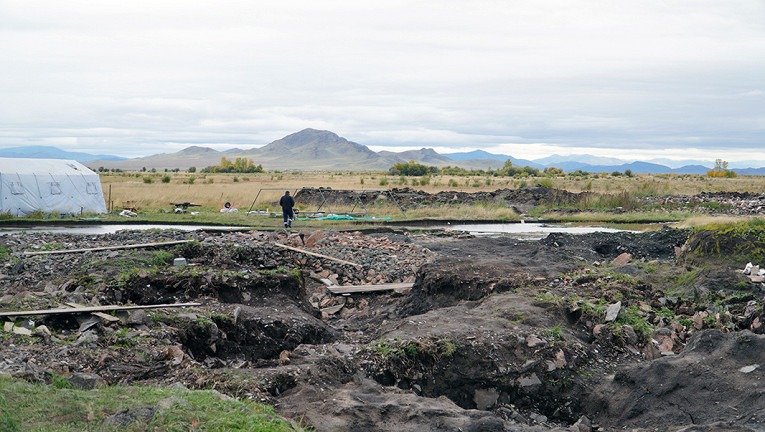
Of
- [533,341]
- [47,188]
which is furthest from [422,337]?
[47,188]

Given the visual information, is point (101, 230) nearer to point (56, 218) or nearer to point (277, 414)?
point (56, 218)

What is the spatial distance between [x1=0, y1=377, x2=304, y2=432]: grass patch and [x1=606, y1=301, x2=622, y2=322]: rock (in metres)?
5.92

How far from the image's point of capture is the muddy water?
25719mm

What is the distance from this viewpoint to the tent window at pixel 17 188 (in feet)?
96.4

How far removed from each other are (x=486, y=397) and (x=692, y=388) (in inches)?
90.5

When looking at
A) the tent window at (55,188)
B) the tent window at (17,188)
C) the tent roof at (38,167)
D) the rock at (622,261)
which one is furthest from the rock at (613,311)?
the tent roof at (38,167)

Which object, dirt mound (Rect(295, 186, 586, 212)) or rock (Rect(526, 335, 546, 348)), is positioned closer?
rock (Rect(526, 335, 546, 348))

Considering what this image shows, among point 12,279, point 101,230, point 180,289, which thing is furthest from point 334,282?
point 101,230

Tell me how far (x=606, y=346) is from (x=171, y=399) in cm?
609

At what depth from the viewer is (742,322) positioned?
1077 cm

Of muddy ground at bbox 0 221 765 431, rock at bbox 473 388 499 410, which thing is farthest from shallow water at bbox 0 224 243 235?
rock at bbox 473 388 499 410

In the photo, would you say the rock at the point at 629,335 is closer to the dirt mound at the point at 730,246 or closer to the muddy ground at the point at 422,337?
the muddy ground at the point at 422,337

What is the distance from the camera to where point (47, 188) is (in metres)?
30.6

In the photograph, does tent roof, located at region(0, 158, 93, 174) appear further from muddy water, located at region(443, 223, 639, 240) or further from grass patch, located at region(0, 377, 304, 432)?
grass patch, located at region(0, 377, 304, 432)
